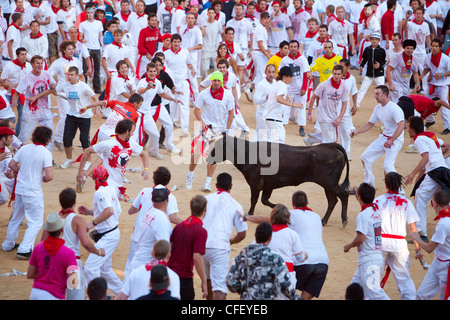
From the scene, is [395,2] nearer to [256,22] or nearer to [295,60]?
[256,22]

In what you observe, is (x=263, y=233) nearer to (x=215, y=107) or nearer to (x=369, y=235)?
(x=369, y=235)

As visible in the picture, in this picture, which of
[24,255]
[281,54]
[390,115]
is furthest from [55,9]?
[24,255]

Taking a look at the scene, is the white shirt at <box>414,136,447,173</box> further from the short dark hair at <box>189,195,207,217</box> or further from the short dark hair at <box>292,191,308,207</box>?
the short dark hair at <box>189,195,207,217</box>

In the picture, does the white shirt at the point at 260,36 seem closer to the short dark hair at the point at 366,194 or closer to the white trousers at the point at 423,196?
the white trousers at the point at 423,196

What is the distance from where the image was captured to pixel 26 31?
1650 cm

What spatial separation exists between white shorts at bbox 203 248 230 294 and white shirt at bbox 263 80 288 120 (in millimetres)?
5763

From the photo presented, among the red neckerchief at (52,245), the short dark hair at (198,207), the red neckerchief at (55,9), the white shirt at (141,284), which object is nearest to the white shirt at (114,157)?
the short dark hair at (198,207)

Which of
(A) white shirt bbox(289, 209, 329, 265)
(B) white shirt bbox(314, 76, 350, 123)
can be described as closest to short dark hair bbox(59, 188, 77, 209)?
(A) white shirt bbox(289, 209, 329, 265)

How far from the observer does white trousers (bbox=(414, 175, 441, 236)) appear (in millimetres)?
10039

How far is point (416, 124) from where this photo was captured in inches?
394

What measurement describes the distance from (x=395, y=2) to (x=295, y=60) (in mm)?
5927

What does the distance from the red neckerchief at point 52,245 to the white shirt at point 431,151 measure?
581 cm

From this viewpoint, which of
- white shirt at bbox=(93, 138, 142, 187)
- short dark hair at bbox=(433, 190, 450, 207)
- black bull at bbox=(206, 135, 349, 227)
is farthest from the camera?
black bull at bbox=(206, 135, 349, 227)
